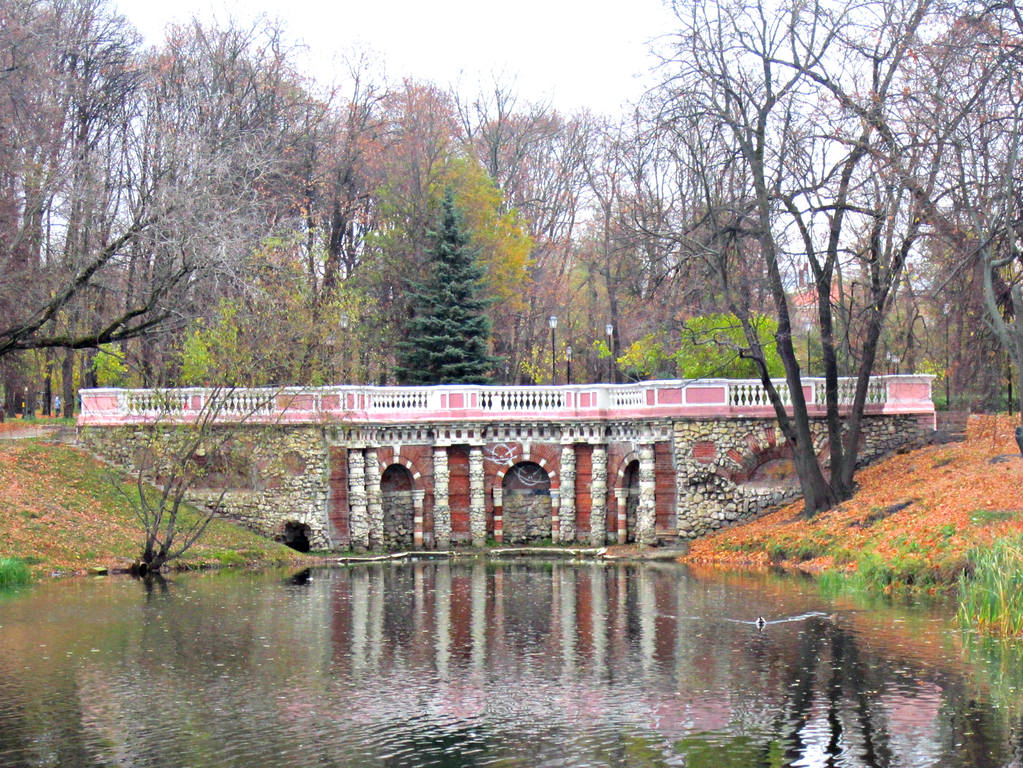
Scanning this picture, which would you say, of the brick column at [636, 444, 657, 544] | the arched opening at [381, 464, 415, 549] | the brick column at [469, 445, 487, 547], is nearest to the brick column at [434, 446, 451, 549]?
the brick column at [469, 445, 487, 547]

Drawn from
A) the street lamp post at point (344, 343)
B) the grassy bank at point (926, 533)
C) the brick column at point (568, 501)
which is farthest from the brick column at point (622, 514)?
the street lamp post at point (344, 343)

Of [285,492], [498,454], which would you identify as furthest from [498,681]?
[498,454]

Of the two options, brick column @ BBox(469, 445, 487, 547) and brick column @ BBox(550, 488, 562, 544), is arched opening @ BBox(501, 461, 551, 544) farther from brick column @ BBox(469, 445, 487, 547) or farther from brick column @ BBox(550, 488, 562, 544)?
brick column @ BBox(469, 445, 487, 547)

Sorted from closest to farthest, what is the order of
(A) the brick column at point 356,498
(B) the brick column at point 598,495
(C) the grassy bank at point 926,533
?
(C) the grassy bank at point 926,533 < (A) the brick column at point 356,498 < (B) the brick column at point 598,495

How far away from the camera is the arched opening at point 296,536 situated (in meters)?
35.3

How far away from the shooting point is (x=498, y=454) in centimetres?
3675

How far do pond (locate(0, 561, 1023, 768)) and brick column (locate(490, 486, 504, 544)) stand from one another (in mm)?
11624

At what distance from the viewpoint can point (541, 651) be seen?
1856cm

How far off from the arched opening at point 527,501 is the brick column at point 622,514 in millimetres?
2227

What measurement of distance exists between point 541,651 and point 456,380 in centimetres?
2472

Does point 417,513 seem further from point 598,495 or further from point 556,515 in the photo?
point 598,495

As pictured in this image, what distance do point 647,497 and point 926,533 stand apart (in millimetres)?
10690

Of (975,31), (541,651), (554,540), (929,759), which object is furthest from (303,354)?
(929,759)

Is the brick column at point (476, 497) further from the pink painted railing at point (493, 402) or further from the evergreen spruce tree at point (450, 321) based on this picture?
the evergreen spruce tree at point (450, 321)
